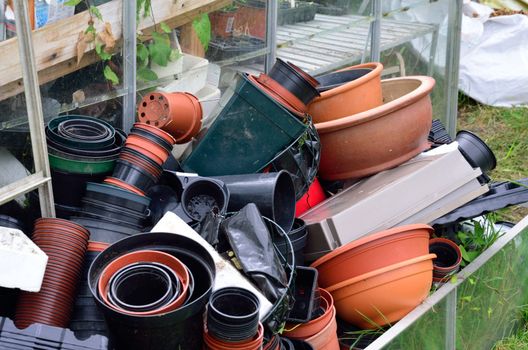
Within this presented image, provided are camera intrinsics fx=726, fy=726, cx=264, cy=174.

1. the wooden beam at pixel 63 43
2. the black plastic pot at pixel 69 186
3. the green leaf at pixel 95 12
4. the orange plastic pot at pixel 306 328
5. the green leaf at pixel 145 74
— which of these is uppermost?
the green leaf at pixel 95 12

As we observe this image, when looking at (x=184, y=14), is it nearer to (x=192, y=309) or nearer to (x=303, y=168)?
(x=303, y=168)

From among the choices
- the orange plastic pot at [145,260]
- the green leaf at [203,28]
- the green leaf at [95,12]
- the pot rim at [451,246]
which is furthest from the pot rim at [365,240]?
the green leaf at [95,12]

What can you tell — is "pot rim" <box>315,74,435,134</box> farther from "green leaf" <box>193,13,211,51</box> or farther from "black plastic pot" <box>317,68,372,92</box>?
"green leaf" <box>193,13,211,51</box>

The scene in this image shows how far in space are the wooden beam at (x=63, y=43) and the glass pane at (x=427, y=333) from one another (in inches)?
65.2

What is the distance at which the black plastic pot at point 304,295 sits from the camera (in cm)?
269

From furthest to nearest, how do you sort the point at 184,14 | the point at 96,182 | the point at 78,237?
the point at 184,14
the point at 96,182
the point at 78,237

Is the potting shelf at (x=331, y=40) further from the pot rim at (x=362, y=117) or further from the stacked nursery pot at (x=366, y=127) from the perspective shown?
the pot rim at (x=362, y=117)

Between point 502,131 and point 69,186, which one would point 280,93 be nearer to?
point 69,186

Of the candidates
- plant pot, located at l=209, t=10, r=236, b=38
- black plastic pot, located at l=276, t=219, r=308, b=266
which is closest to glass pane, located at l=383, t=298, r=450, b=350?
black plastic pot, located at l=276, t=219, r=308, b=266

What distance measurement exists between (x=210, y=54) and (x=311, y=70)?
73 centimetres

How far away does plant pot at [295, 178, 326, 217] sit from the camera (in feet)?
10.8

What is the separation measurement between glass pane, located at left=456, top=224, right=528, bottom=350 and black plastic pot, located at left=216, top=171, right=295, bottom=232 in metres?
0.88

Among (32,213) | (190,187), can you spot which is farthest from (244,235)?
(32,213)

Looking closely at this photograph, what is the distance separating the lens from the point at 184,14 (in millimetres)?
3273
